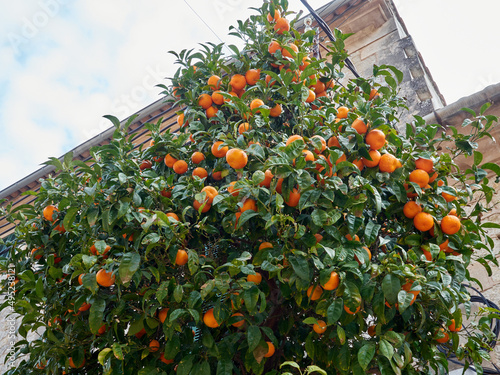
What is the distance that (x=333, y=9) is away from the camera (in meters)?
4.57

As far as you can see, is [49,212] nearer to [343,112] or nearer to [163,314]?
[163,314]

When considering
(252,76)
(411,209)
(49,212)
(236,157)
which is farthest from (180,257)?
(252,76)

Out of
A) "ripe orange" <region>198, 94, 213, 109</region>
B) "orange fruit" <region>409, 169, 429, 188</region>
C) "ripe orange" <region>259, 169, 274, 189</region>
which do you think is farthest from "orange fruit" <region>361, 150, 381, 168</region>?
"ripe orange" <region>198, 94, 213, 109</region>

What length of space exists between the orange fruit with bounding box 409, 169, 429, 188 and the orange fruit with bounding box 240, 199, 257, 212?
698 mm

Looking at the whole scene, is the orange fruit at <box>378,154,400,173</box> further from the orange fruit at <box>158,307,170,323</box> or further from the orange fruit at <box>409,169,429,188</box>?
the orange fruit at <box>158,307,170,323</box>

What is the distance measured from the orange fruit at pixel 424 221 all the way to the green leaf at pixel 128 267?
3.71ft

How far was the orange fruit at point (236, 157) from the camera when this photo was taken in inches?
58.8

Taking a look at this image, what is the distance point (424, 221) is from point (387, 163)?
28 cm

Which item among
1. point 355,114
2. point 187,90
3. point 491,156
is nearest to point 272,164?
point 355,114

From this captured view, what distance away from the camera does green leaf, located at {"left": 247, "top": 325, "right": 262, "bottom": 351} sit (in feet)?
4.32

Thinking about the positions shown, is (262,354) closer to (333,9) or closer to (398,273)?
(398,273)

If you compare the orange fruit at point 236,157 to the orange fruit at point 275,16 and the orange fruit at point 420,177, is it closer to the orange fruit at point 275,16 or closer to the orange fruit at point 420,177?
the orange fruit at point 420,177

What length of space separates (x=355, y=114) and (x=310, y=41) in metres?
0.80

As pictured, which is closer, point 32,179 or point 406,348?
point 406,348
